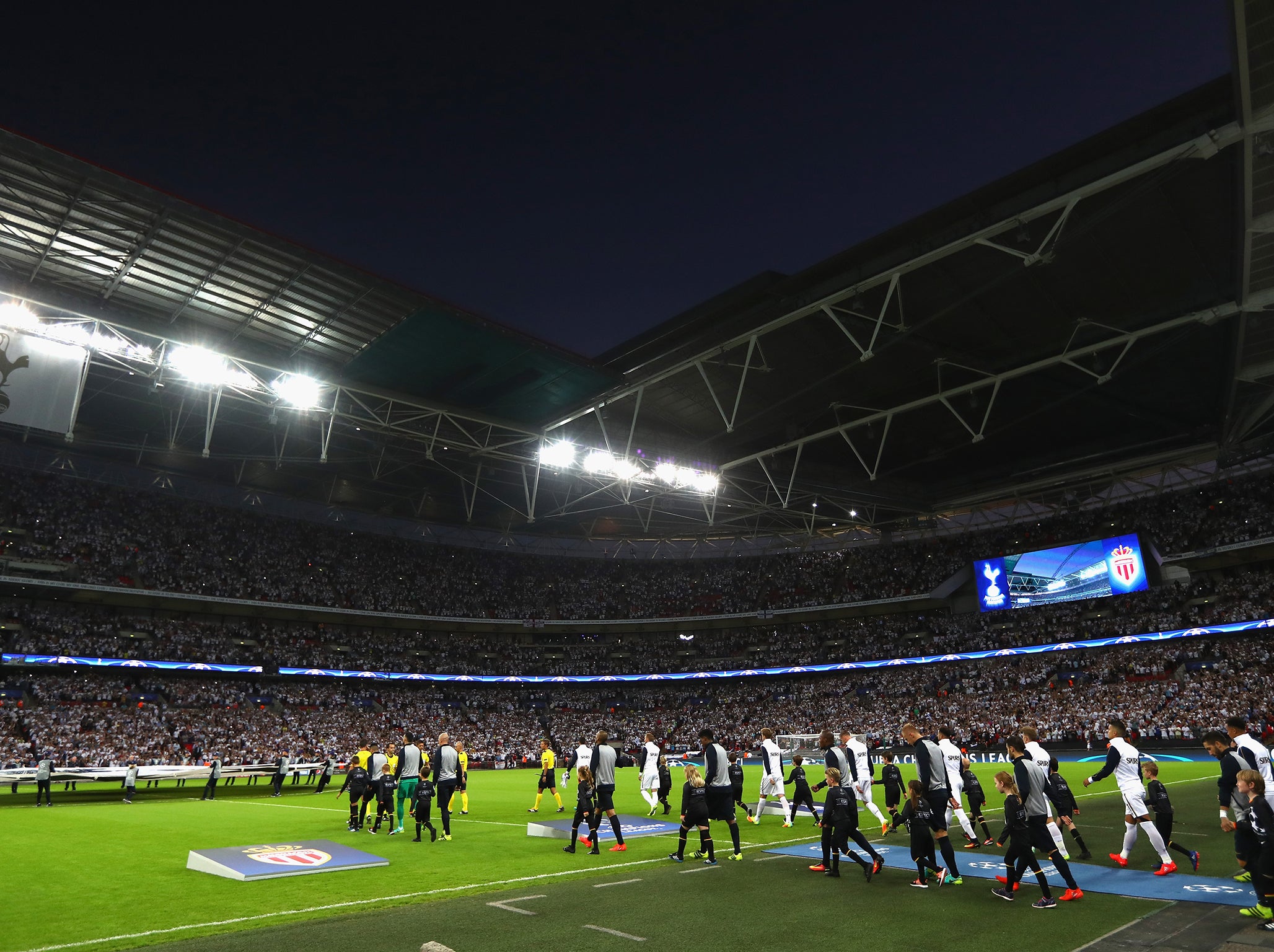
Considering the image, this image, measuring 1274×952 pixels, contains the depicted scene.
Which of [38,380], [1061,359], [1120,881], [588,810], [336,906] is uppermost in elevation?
[1061,359]

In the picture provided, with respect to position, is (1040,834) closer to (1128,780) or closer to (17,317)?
(1128,780)

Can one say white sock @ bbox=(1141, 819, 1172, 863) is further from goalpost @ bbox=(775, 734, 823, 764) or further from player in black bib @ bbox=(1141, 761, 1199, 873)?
goalpost @ bbox=(775, 734, 823, 764)

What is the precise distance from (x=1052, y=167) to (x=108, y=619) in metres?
49.0

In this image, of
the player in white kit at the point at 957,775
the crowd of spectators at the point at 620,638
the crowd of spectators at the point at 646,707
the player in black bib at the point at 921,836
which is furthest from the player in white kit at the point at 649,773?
the crowd of spectators at the point at 620,638

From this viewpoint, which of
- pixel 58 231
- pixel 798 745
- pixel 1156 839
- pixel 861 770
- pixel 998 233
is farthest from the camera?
pixel 798 745

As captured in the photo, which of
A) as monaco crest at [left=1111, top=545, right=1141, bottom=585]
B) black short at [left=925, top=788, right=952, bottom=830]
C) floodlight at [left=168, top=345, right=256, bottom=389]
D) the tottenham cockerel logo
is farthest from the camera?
as monaco crest at [left=1111, top=545, right=1141, bottom=585]

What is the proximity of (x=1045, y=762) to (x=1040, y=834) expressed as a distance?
131 inches

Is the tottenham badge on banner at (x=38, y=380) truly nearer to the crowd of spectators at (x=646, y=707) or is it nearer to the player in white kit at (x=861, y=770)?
the crowd of spectators at (x=646, y=707)

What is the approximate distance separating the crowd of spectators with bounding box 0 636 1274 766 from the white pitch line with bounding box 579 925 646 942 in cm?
3168

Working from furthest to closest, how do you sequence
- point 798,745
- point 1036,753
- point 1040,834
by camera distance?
point 798,745 → point 1036,753 → point 1040,834

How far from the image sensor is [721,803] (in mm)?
11820

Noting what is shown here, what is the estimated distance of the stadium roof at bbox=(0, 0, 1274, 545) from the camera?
17250 millimetres

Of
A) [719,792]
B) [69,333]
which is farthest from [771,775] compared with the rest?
[69,333]

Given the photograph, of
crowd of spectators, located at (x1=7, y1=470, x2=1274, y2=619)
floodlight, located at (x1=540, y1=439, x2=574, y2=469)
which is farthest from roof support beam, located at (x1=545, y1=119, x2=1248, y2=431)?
crowd of spectators, located at (x1=7, y1=470, x2=1274, y2=619)
